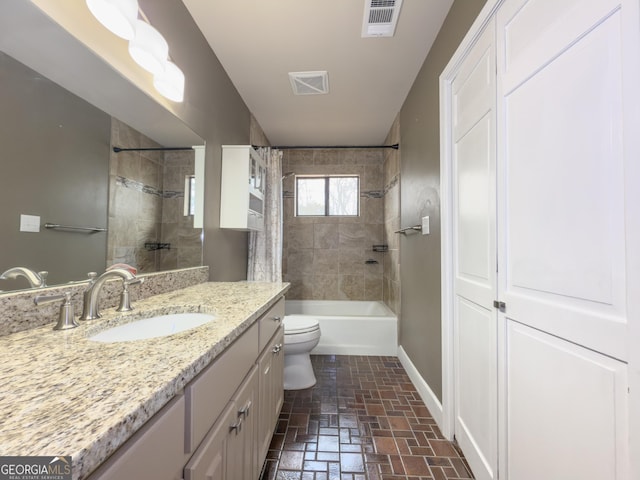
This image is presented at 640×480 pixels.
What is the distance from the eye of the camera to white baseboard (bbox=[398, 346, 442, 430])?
1.69m

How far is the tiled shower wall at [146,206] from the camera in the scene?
114cm

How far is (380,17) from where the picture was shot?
163 cm

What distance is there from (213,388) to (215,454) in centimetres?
18

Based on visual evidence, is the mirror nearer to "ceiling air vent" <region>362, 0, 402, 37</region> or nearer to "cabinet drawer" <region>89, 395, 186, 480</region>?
"cabinet drawer" <region>89, 395, 186, 480</region>

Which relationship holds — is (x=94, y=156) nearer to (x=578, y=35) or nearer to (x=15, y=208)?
(x=15, y=208)

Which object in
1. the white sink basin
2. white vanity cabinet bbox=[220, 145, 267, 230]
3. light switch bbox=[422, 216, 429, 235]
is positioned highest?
white vanity cabinet bbox=[220, 145, 267, 230]

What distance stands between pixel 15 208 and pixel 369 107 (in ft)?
8.67

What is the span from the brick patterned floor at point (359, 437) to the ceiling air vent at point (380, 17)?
2.40 m

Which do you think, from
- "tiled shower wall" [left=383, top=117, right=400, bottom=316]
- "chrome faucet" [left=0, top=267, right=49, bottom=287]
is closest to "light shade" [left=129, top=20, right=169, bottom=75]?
"chrome faucet" [left=0, top=267, right=49, bottom=287]

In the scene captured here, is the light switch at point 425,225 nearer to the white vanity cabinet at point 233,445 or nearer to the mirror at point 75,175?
the white vanity cabinet at point 233,445

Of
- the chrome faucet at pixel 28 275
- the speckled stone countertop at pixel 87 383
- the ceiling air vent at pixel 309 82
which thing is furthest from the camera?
the ceiling air vent at pixel 309 82

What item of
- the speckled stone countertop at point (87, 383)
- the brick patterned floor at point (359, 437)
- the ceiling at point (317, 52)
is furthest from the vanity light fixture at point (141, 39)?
the brick patterned floor at point (359, 437)

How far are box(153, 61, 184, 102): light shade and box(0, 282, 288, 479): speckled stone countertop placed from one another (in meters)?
1.03

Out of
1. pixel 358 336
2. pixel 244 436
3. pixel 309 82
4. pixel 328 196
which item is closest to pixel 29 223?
pixel 244 436
